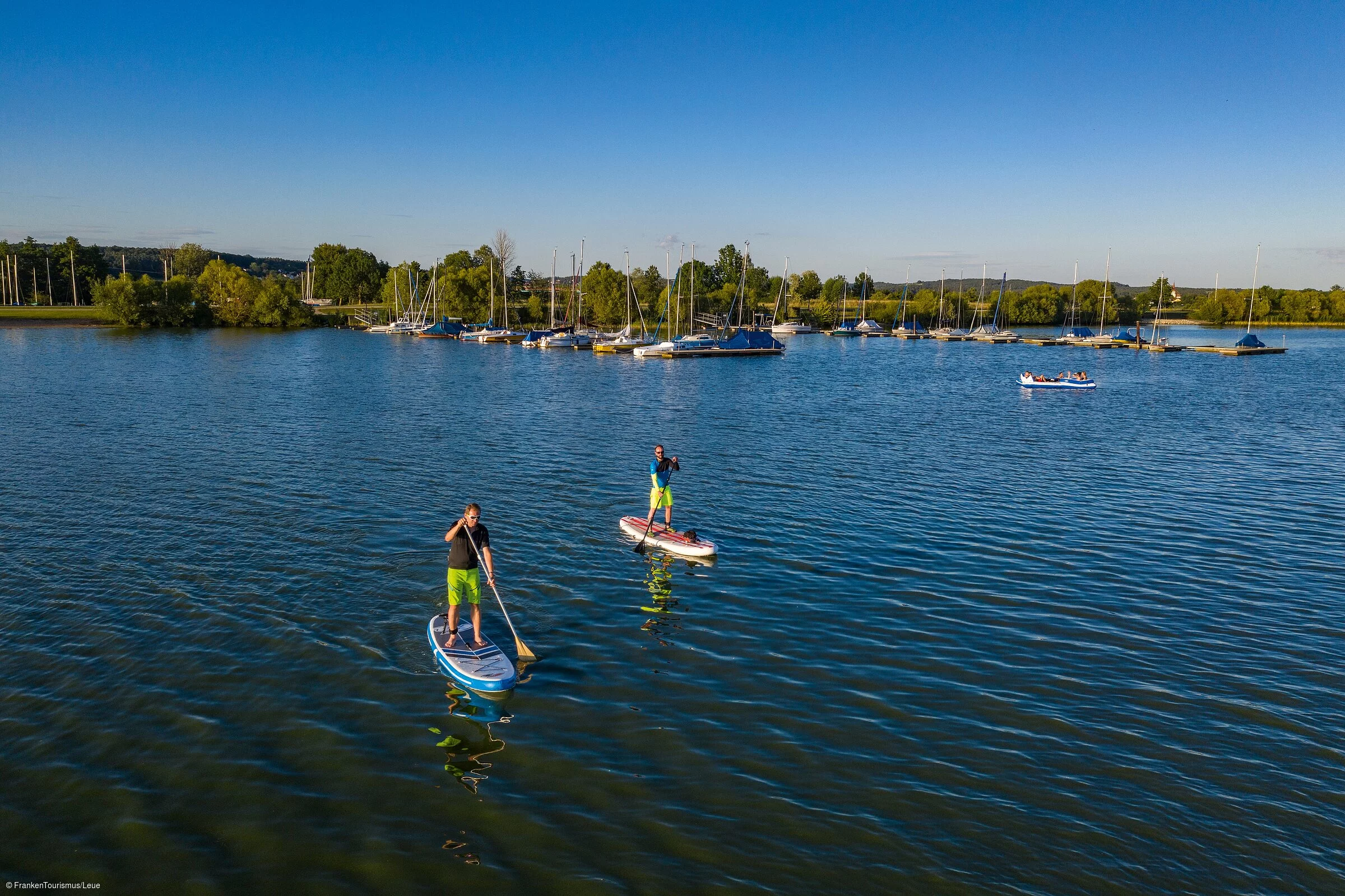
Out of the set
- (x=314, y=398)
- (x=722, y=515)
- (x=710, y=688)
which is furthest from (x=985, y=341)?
(x=710, y=688)

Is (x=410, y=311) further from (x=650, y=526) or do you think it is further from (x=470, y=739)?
(x=470, y=739)

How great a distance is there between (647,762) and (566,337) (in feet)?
419

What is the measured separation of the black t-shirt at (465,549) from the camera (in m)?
17.8

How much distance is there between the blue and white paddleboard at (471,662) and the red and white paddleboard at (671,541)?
26.2 ft

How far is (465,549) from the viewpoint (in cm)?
1783

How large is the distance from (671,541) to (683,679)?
8278 mm

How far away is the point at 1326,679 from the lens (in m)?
17.7

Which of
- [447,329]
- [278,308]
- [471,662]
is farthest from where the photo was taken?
[278,308]

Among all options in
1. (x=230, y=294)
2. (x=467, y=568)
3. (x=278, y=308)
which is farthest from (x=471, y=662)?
(x=230, y=294)

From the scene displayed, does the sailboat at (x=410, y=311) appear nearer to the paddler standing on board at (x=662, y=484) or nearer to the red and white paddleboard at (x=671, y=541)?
the red and white paddleboard at (x=671, y=541)

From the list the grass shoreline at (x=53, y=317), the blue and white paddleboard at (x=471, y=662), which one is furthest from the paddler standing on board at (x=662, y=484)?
the grass shoreline at (x=53, y=317)

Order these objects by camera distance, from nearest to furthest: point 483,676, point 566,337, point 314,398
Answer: point 483,676 < point 314,398 < point 566,337

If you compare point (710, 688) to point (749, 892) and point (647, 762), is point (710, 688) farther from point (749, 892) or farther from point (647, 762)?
point (749, 892)

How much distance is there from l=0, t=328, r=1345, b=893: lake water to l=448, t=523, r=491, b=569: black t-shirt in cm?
228
